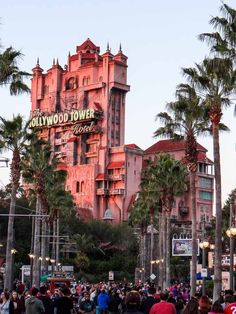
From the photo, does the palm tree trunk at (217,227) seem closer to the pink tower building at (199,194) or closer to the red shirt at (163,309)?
the red shirt at (163,309)

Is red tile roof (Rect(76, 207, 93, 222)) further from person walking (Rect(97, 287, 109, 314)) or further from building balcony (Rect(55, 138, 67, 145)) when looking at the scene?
person walking (Rect(97, 287, 109, 314))

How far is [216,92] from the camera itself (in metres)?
32.8

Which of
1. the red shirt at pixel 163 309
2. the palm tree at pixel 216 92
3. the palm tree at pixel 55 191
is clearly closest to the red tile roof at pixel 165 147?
the palm tree at pixel 55 191

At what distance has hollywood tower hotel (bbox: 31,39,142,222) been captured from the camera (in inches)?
4788

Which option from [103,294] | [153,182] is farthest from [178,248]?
[103,294]

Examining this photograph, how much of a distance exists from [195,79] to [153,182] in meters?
21.2

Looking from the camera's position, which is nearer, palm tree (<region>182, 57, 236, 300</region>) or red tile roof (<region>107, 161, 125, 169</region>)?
palm tree (<region>182, 57, 236, 300</region>)

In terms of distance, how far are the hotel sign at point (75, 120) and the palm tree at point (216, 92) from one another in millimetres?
88579

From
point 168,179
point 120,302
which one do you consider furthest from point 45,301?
point 168,179

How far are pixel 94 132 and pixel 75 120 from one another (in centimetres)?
458

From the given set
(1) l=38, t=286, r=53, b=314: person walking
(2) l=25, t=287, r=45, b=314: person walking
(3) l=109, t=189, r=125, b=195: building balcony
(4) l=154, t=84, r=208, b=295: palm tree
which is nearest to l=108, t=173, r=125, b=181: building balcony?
(3) l=109, t=189, r=125, b=195: building balcony

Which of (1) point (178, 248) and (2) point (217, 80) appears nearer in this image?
(2) point (217, 80)

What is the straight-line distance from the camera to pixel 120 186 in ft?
400

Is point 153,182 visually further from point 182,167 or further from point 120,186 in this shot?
point 120,186
